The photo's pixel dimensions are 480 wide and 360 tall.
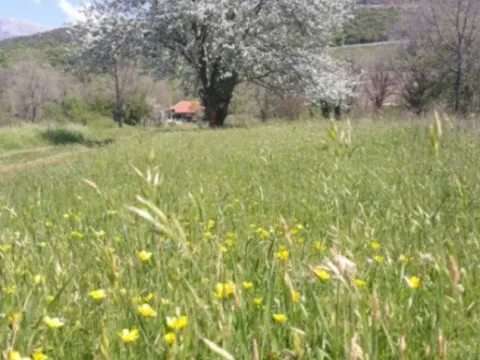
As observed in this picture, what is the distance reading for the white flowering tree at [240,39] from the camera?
21391 millimetres

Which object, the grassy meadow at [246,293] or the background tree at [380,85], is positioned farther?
the background tree at [380,85]

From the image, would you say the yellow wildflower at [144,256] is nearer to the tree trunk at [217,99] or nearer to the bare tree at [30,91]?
the tree trunk at [217,99]

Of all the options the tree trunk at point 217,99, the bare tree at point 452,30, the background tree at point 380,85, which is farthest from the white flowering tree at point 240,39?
the background tree at point 380,85

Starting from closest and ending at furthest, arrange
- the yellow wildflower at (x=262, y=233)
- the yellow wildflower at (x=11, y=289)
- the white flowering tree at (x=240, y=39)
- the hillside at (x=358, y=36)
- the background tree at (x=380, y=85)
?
the yellow wildflower at (x=11, y=289), the yellow wildflower at (x=262, y=233), the white flowering tree at (x=240, y=39), the background tree at (x=380, y=85), the hillside at (x=358, y=36)

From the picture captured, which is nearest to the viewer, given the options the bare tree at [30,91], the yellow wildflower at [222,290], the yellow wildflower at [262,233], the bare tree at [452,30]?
the yellow wildflower at [222,290]

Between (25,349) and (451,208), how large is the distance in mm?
2153

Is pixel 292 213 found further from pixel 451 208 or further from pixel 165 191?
pixel 165 191

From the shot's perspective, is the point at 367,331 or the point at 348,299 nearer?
the point at 367,331

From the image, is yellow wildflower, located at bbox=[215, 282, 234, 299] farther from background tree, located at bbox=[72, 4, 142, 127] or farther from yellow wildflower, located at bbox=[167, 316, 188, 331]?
A: background tree, located at bbox=[72, 4, 142, 127]

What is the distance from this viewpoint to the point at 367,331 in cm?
104

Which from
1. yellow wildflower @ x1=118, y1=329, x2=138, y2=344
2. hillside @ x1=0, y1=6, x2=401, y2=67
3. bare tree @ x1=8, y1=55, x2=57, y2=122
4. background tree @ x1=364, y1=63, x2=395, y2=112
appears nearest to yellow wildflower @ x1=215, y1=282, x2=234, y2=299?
yellow wildflower @ x1=118, y1=329, x2=138, y2=344

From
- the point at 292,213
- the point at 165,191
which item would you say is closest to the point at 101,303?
the point at 292,213

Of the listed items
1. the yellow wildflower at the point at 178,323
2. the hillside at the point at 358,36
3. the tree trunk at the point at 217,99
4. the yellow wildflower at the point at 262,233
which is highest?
the hillside at the point at 358,36

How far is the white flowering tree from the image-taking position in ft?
70.2
